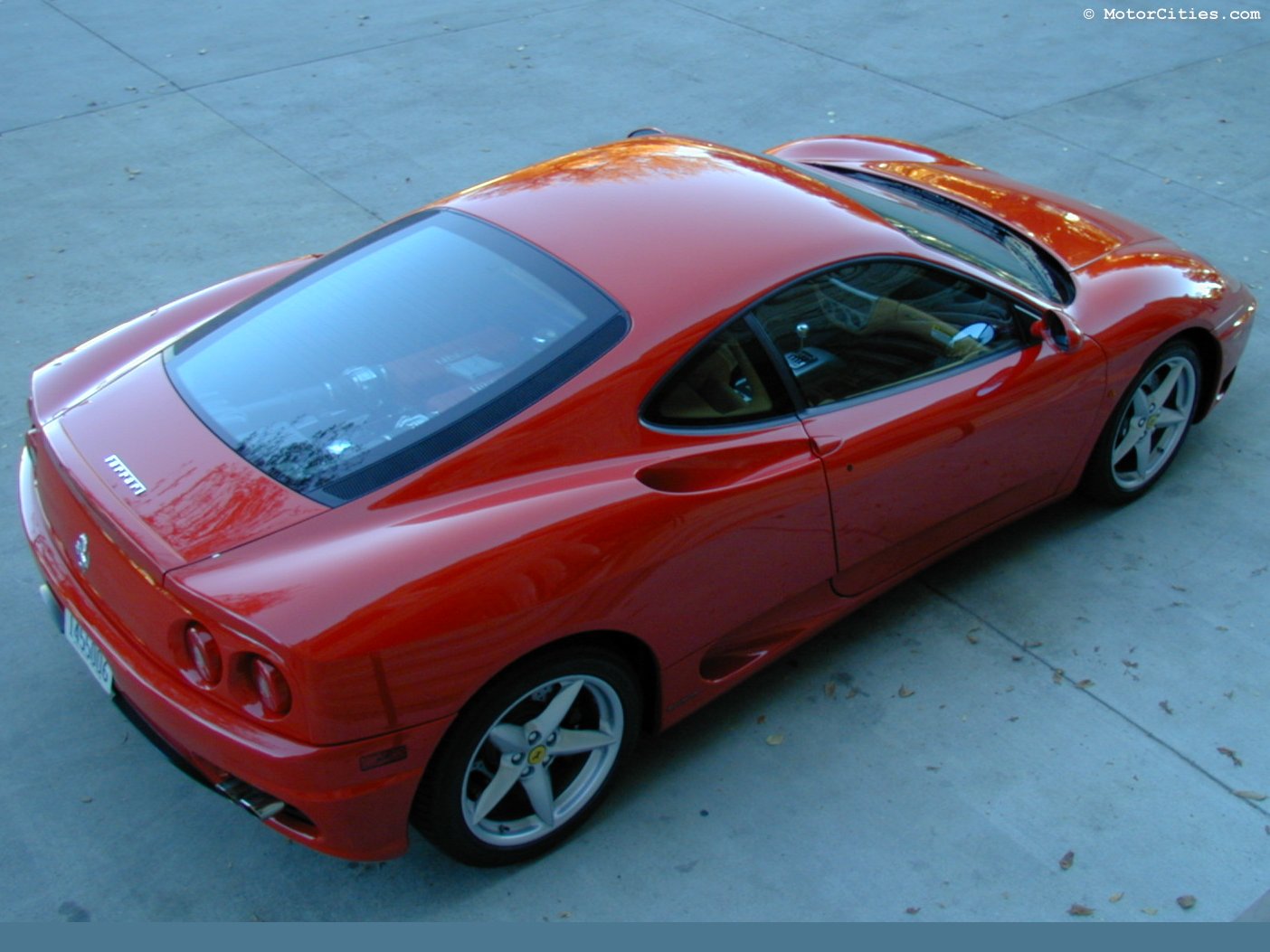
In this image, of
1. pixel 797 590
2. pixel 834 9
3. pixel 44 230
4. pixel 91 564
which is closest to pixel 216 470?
pixel 91 564

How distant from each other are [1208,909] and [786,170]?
2493 millimetres

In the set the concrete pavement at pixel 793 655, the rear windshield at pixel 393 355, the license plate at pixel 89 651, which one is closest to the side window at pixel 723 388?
the rear windshield at pixel 393 355

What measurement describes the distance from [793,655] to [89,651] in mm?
2113

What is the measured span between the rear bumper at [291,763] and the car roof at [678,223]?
1259 millimetres

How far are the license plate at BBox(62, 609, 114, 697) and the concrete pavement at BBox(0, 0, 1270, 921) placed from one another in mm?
488

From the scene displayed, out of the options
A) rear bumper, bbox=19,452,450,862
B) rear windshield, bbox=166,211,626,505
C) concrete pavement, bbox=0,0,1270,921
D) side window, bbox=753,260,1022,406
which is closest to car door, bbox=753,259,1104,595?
side window, bbox=753,260,1022,406

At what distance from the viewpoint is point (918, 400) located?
3.94m

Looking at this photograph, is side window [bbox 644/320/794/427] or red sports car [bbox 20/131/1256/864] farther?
side window [bbox 644/320/794/427]

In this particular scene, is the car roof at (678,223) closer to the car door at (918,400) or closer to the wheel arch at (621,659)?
the car door at (918,400)

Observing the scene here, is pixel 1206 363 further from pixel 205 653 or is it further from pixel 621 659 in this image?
pixel 205 653

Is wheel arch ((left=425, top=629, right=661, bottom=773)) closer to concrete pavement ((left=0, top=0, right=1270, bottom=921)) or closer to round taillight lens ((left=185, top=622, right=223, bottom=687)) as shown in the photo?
concrete pavement ((left=0, top=0, right=1270, bottom=921))

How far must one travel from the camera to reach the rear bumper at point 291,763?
2902mm

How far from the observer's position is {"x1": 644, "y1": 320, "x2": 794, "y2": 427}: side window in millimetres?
3439

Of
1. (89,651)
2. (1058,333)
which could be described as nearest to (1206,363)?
(1058,333)
